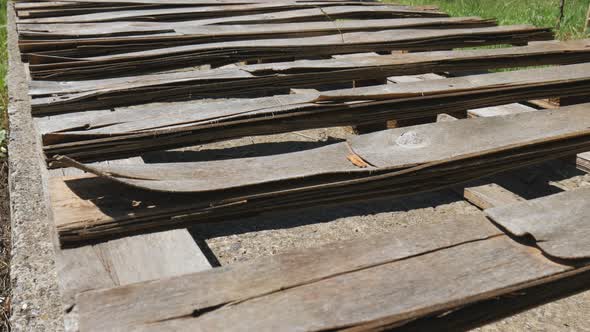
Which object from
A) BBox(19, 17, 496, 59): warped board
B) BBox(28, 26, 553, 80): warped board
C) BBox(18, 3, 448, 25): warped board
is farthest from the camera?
BBox(18, 3, 448, 25): warped board

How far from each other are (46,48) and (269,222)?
1.75 metres

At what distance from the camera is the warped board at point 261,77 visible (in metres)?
2.82

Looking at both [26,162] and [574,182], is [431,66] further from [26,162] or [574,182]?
[26,162]

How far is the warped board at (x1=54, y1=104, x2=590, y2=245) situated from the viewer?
179 centimetres

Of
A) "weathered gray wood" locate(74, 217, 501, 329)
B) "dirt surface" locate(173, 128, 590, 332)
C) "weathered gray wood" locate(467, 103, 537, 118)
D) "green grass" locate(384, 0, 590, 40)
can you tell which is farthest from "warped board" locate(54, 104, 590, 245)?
"green grass" locate(384, 0, 590, 40)

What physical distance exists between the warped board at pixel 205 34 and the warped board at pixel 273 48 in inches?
6.2

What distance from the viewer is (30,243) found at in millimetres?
2156

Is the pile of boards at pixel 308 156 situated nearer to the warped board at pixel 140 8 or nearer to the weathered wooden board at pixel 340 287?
the weathered wooden board at pixel 340 287

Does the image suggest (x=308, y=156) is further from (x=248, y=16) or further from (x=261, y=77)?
(x=248, y=16)

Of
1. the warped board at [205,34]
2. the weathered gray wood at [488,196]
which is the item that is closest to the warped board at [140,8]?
the warped board at [205,34]

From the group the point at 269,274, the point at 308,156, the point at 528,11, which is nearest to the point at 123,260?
the point at 269,274

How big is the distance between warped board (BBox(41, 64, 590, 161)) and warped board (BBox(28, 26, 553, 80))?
717mm

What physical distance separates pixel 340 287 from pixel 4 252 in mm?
1978

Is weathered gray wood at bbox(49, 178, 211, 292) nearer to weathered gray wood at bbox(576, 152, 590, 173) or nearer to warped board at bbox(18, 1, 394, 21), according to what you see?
weathered gray wood at bbox(576, 152, 590, 173)
